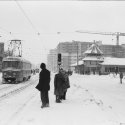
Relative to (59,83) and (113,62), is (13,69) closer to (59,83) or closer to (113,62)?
(59,83)

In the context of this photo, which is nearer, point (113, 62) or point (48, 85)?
point (48, 85)

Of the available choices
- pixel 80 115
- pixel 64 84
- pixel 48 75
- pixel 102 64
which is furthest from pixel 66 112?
pixel 102 64

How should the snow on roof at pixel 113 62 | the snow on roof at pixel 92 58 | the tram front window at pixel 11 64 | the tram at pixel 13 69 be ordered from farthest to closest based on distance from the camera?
the snow on roof at pixel 92 58
the snow on roof at pixel 113 62
the tram front window at pixel 11 64
the tram at pixel 13 69

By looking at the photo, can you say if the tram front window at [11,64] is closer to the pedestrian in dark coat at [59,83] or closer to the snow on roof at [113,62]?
the pedestrian in dark coat at [59,83]

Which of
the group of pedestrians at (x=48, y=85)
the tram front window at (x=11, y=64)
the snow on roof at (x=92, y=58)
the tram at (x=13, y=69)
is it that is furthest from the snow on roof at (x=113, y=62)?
the group of pedestrians at (x=48, y=85)

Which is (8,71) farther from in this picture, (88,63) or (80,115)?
(88,63)

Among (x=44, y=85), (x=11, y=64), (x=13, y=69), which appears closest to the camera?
(x=44, y=85)

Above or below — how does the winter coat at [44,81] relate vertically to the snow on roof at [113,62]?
above

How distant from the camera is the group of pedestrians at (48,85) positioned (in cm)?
1413

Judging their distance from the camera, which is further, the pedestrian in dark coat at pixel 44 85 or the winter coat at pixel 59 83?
the winter coat at pixel 59 83

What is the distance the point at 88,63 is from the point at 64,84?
89803 millimetres

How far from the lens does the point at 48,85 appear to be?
559 inches

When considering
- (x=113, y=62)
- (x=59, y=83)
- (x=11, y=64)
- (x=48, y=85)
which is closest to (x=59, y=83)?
(x=59, y=83)

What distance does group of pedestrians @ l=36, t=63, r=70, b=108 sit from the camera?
14133 millimetres
